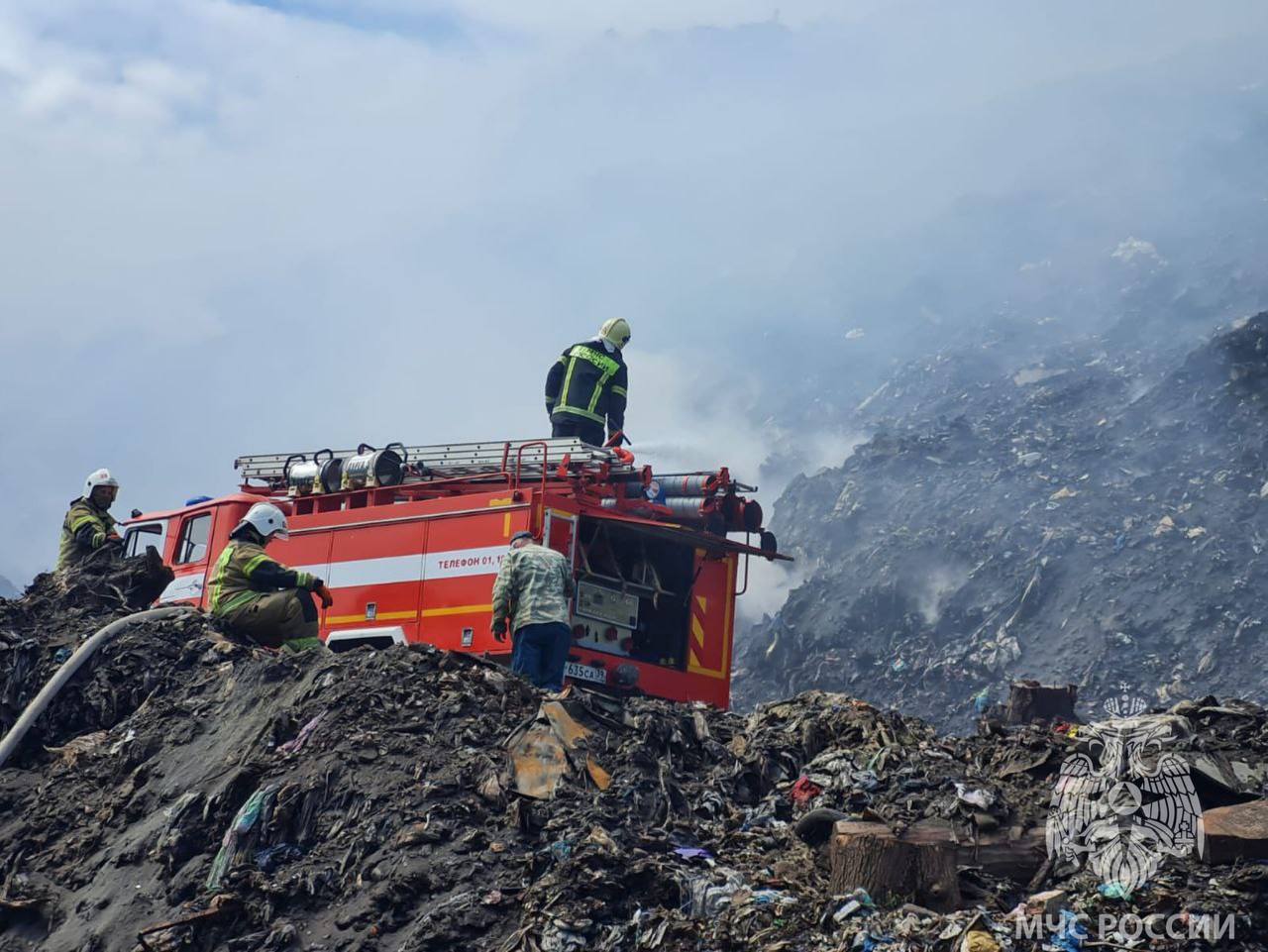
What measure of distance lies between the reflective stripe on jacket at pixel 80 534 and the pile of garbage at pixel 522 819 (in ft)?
8.90

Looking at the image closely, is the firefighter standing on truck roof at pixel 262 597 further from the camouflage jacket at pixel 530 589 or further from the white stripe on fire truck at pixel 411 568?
the camouflage jacket at pixel 530 589

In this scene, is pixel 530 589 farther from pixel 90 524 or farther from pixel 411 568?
pixel 90 524

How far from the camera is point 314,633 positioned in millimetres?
9953

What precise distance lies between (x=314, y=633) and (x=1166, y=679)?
11.4 m

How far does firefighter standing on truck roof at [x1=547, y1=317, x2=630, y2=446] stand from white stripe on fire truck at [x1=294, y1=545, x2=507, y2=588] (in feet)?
5.85

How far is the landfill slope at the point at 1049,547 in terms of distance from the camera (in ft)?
56.3

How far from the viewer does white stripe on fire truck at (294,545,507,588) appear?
10.4 metres

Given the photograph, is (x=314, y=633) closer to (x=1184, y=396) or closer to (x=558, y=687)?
(x=558, y=687)

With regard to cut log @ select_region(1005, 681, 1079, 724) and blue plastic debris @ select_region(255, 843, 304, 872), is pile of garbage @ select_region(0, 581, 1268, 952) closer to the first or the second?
blue plastic debris @ select_region(255, 843, 304, 872)

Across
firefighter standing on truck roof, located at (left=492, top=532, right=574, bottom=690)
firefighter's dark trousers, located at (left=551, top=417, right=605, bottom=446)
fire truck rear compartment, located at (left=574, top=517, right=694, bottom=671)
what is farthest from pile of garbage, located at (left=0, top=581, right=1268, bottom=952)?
firefighter's dark trousers, located at (left=551, top=417, right=605, bottom=446)

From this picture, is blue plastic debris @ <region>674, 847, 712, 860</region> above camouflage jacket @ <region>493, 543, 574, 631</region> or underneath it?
underneath

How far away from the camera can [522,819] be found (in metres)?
6.32

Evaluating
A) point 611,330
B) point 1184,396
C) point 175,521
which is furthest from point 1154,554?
point 175,521

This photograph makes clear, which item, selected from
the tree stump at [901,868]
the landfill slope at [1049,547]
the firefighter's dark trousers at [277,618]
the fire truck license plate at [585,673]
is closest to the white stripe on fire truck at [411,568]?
the fire truck license plate at [585,673]
